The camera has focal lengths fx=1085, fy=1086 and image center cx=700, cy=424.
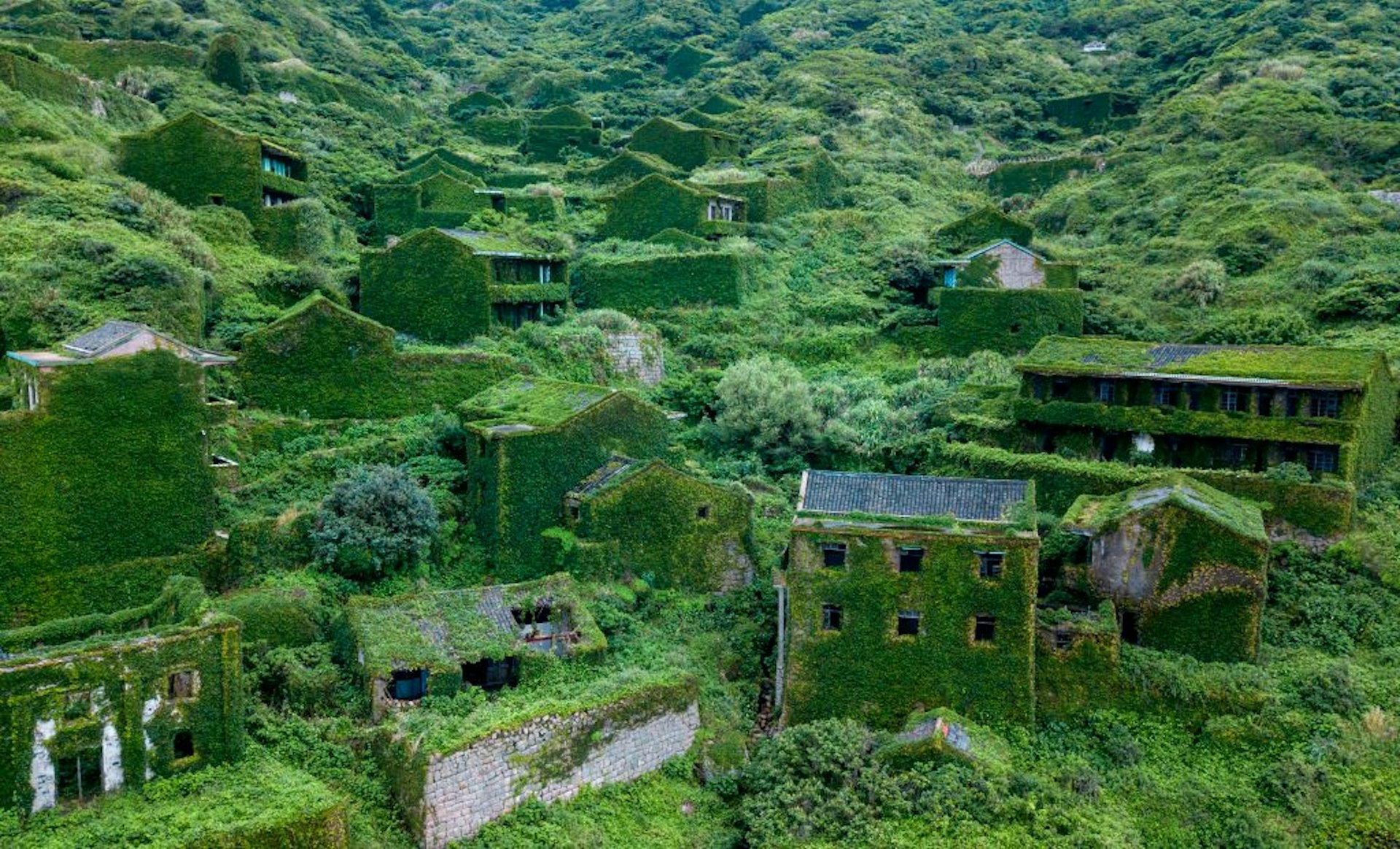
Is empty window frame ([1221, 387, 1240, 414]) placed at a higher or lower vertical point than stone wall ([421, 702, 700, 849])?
higher

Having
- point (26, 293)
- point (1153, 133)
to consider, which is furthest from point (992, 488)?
point (1153, 133)

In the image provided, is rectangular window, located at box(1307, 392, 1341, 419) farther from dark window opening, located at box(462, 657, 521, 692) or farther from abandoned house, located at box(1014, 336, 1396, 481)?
dark window opening, located at box(462, 657, 521, 692)

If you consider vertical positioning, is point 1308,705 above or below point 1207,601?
below

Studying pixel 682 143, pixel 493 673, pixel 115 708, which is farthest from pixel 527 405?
pixel 682 143

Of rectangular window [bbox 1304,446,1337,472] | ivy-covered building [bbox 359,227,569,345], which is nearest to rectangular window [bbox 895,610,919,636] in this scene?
rectangular window [bbox 1304,446,1337,472]

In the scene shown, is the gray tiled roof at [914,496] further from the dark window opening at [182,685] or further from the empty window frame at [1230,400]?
the dark window opening at [182,685]

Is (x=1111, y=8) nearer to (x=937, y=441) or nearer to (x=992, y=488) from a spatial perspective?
(x=937, y=441)

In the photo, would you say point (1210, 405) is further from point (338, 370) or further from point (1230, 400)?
point (338, 370)
